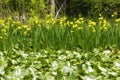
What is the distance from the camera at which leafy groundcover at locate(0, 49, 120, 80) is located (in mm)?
2926

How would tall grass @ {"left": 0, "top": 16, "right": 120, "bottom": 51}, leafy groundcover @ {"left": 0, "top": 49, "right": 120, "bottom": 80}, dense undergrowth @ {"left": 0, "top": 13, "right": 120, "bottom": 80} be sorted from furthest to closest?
tall grass @ {"left": 0, "top": 16, "right": 120, "bottom": 51} → dense undergrowth @ {"left": 0, "top": 13, "right": 120, "bottom": 80} → leafy groundcover @ {"left": 0, "top": 49, "right": 120, "bottom": 80}

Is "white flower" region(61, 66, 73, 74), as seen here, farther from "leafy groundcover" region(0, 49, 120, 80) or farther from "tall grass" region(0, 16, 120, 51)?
"tall grass" region(0, 16, 120, 51)

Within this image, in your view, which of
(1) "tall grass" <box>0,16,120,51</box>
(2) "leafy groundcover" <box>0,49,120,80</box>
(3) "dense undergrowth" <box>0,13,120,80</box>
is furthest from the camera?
(1) "tall grass" <box>0,16,120,51</box>

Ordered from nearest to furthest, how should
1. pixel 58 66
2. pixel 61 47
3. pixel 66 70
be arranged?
pixel 66 70
pixel 58 66
pixel 61 47

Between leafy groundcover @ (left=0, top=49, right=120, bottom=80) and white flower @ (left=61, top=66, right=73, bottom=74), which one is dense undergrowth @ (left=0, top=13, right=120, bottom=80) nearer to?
leafy groundcover @ (left=0, top=49, right=120, bottom=80)

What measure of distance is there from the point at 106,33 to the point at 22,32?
1248 mm

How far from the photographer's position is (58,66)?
10.2 feet

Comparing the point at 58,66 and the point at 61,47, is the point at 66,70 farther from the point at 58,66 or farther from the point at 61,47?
the point at 61,47

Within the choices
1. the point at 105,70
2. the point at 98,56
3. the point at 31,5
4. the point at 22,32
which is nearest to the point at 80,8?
the point at 31,5

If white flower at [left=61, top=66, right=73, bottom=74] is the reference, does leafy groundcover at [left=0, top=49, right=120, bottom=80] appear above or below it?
below

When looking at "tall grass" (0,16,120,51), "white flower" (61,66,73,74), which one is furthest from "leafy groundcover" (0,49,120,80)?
"tall grass" (0,16,120,51)

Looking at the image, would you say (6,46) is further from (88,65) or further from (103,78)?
(103,78)

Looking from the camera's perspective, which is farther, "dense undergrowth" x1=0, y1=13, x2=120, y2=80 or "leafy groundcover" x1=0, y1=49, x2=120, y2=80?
"dense undergrowth" x1=0, y1=13, x2=120, y2=80

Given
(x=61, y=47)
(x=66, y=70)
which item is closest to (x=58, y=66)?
(x=66, y=70)
